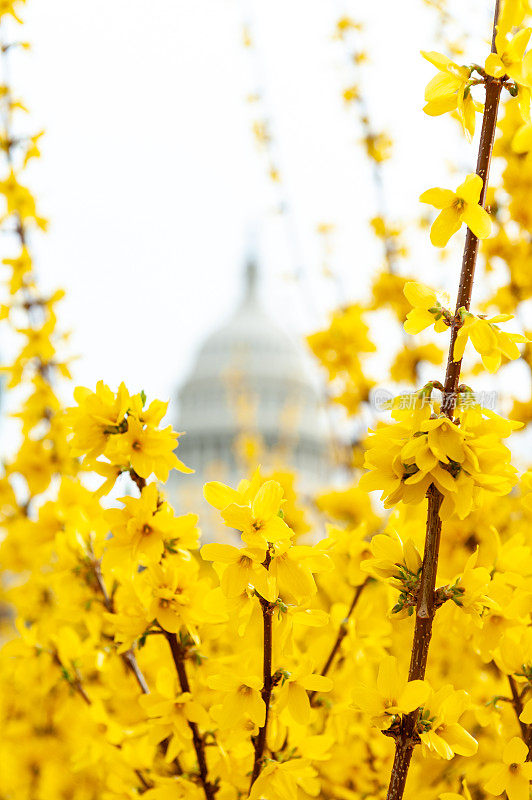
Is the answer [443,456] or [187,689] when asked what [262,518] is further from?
[187,689]

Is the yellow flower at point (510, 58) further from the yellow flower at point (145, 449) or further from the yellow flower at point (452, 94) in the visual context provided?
the yellow flower at point (145, 449)

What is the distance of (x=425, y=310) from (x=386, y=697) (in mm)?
497

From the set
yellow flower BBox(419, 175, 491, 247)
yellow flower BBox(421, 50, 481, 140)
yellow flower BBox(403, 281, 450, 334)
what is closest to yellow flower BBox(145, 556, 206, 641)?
yellow flower BBox(403, 281, 450, 334)

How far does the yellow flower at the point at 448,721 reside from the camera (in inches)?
36.6

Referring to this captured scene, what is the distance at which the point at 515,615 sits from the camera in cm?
109

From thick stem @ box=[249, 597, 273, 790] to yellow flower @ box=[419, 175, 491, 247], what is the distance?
21.2 inches

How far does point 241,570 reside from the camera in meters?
0.95

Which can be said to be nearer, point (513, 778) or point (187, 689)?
point (513, 778)

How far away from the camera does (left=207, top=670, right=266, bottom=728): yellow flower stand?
981 mm

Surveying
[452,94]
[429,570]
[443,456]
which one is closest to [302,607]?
[429,570]

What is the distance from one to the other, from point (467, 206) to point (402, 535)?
668 millimetres

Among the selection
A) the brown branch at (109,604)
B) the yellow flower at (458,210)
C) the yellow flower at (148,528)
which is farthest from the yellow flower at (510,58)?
the brown branch at (109,604)

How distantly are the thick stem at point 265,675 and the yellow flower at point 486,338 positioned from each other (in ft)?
1.34

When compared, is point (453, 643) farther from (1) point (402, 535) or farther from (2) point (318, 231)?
(2) point (318, 231)
